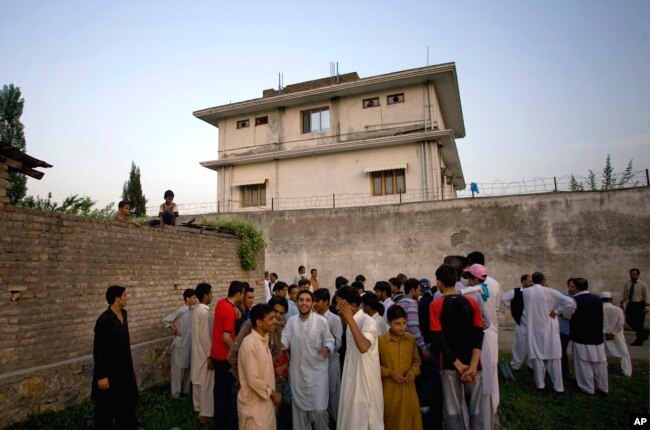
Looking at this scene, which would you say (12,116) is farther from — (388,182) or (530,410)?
(530,410)

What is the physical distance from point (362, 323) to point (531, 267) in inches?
432

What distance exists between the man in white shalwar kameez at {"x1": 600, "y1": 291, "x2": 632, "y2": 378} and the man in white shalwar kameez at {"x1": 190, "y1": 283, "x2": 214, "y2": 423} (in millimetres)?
7362

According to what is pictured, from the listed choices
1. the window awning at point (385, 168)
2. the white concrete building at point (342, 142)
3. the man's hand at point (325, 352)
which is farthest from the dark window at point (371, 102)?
the man's hand at point (325, 352)

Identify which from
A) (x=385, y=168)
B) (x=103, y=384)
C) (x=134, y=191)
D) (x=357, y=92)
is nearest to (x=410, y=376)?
(x=103, y=384)

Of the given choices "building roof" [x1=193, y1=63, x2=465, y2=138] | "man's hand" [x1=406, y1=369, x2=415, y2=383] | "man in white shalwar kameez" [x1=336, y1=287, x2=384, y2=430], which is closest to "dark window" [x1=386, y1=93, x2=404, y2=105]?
"building roof" [x1=193, y1=63, x2=465, y2=138]

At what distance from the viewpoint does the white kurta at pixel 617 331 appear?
765 centimetres

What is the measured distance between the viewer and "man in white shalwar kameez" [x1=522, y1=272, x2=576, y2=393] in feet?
22.6

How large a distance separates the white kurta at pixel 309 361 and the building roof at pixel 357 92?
16.2 meters

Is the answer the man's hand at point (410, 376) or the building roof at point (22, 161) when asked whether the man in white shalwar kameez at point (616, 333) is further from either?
the building roof at point (22, 161)

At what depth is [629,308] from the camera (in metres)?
10.5

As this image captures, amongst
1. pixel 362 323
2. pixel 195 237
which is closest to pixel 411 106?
pixel 195 237

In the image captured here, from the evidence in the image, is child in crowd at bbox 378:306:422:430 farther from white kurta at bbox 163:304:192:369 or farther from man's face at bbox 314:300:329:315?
white kurta at bbox 163:304:192:369

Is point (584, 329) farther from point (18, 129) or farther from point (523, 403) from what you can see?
point (18, 129)

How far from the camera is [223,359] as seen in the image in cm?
523
